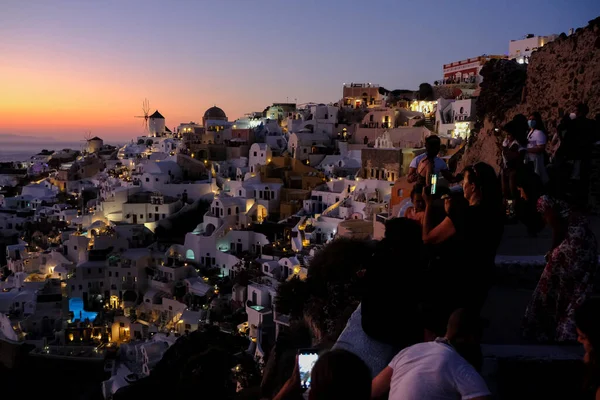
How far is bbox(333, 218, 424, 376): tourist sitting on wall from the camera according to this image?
3178 millimetres

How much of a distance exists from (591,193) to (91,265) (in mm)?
21471

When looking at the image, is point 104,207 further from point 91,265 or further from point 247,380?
point 247,380

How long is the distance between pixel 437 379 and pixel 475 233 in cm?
192

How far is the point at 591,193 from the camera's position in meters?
8.66

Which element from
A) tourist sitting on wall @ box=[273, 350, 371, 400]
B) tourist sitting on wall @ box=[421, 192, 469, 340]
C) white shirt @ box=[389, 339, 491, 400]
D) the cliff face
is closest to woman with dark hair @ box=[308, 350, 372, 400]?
tourist sitting on wall @ box=[273, 350, 371, 400]

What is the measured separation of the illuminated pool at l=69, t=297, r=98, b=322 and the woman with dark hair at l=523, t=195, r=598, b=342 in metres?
22.1

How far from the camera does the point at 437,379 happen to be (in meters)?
2.23

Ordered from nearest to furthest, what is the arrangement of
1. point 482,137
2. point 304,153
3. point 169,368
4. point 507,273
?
1. point 507,273
2. point 169,368
3. point 482,137
4. point 304,153

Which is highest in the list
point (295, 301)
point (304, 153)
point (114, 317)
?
point (304, 153)

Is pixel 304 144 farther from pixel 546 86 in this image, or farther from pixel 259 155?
pixel 546 86

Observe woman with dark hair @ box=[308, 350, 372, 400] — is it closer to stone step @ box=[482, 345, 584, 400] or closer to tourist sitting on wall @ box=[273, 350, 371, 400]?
tourist sitting on wall @ box=[273, 350, 371, 400]

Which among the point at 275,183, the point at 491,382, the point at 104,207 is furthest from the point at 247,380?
the point at 104,207

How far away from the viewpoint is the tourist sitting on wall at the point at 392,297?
10.4 ft

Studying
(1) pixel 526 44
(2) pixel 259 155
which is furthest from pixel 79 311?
(1) pixel 526 44
